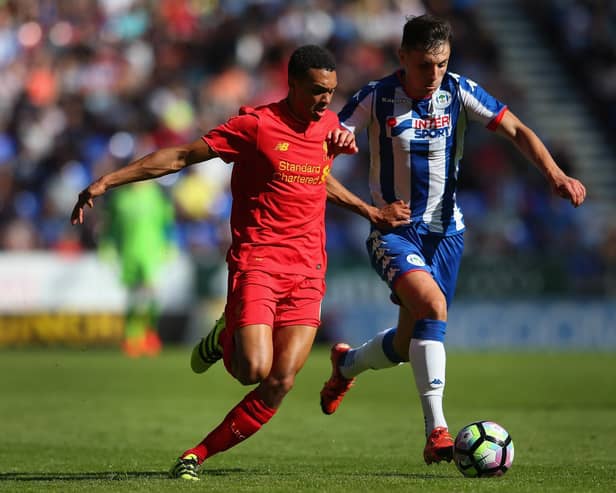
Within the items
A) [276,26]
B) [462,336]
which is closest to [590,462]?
[462,336]

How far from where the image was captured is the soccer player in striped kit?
25.2 feet

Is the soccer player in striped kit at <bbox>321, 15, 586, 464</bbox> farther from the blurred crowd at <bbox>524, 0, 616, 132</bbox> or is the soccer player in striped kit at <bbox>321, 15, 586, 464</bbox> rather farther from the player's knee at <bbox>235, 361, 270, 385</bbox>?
the blurred crowd at <bbox>524, 0, 616, 132</bbox>

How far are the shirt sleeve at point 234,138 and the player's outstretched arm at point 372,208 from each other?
0.72 metres

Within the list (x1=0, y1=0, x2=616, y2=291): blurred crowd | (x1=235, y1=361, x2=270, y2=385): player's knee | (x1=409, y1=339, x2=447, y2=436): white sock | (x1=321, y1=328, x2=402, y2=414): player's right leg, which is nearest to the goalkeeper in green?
(x1=0, y1=0, x2=616, y2=291): blurred crowd

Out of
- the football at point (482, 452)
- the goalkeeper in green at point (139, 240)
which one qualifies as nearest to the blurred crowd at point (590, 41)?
the goalkeeper in green at point (139, 240)

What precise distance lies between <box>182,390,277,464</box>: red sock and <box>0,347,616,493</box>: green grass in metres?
0.18

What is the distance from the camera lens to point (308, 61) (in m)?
7.36

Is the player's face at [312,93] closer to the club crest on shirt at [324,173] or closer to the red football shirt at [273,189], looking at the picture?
the red football shirt at [273,189]

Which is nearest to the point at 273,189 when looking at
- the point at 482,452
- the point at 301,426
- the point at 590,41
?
the point at 482,452

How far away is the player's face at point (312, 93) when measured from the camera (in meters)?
7.36

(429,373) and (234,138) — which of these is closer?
(234,138)

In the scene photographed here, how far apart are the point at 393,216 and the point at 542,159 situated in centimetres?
99

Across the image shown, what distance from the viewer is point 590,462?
25.9ft

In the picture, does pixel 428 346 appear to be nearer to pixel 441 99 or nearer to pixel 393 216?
pixel 393 216
